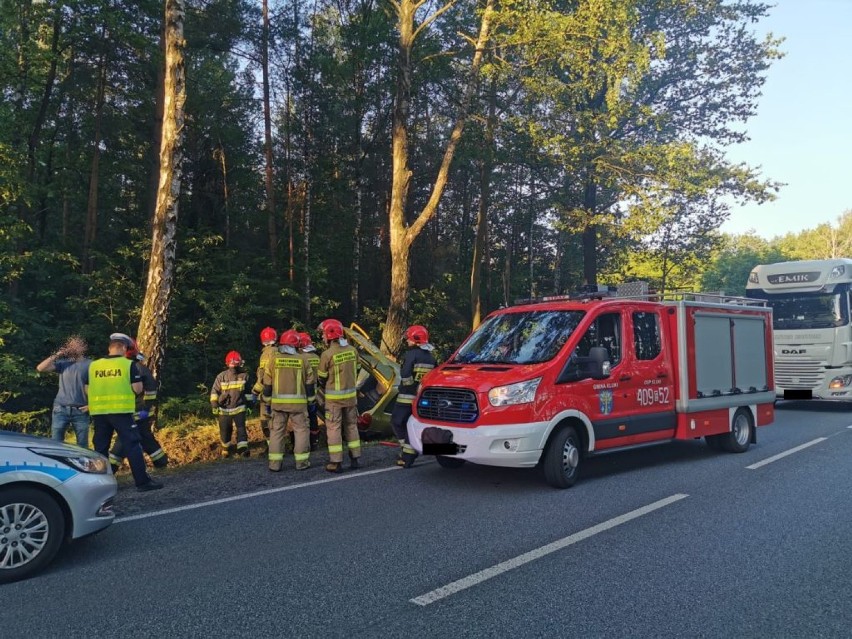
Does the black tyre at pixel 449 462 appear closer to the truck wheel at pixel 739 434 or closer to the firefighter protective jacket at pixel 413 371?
the firefighter protective jacket at pixel 413 371

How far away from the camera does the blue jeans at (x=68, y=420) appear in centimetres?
724

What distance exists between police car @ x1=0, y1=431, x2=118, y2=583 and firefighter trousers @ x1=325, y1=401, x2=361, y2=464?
10.9 ft

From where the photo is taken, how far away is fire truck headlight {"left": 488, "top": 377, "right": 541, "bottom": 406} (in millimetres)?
6555

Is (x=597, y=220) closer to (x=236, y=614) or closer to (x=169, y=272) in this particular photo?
(x=169, y=272)

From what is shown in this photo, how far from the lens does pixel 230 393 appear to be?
9.18 meters

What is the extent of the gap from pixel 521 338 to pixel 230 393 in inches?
179

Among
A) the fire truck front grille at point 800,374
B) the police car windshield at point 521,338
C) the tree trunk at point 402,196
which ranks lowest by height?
the fire truck front grille at point 800,374

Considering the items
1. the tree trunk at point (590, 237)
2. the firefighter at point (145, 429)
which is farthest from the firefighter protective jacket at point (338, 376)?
the tree trunk at point (590, 237)

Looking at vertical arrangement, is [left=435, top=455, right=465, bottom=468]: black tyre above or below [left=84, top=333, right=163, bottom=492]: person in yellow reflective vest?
below

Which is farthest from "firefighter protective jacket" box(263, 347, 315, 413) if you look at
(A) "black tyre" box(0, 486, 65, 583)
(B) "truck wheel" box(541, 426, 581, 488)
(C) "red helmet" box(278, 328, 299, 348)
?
(A) "black tyre" box(0, 486, 65, 583)

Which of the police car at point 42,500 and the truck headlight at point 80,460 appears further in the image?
the truck headlight at point 80,460

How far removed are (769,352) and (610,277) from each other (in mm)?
22789

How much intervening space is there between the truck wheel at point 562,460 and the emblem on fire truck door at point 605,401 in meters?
0.54

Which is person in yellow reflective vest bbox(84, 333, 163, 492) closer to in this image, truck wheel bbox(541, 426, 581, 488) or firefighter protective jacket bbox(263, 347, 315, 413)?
firefighter protective jacket bbox(263, 347, 315, 413)
